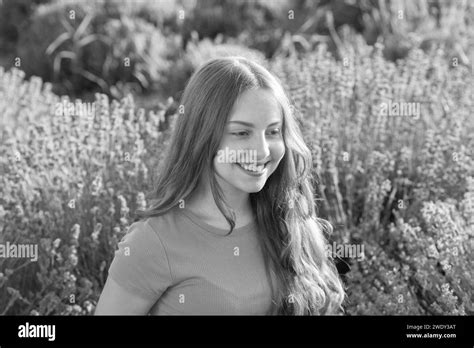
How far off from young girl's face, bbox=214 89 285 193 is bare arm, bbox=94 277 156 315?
0.47 m

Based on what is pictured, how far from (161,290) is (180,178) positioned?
1.23 ft

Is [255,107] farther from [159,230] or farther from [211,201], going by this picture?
[159,230]

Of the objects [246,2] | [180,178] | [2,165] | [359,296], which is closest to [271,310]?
[180,178]

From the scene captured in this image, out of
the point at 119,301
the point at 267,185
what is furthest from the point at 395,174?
the point at 119,301

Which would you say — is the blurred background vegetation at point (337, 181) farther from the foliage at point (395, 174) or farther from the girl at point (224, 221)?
the girl at point (224, 221)

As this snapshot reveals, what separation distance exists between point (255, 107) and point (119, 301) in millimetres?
733

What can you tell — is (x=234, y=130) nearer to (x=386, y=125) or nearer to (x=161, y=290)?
(x=161, y=290)

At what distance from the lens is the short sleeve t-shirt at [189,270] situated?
268 cm

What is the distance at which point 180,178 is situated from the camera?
2.87 meters

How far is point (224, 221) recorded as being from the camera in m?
2.85

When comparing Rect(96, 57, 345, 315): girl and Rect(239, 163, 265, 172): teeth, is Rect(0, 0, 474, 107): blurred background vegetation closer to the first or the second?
Rect(96, 57, 345, 315): girl

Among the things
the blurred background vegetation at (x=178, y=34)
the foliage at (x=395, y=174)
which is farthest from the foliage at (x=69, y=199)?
the blurred background vegetation at (x=178, y=34)

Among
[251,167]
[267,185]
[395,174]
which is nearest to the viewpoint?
[251,167]

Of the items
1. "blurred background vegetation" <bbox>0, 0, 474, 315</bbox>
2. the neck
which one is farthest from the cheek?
"blurred background vegetation" <bbox>0, 0, 474, 315</bbox>
